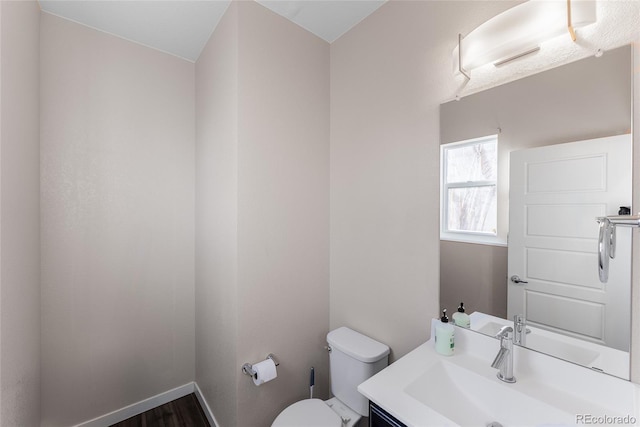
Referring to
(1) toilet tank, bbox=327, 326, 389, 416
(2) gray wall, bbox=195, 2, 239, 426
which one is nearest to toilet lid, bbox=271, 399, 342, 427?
(1) toilet tank, bbox=327, 326, 389, 416

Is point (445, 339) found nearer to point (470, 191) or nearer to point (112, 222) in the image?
point (470, 191)

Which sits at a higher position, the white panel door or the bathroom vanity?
the white panel door

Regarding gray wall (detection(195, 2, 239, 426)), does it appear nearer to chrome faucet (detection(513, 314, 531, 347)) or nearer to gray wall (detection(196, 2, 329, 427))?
gray wall (detection(196, 2, 329, 427))

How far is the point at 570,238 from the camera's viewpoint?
0.96m

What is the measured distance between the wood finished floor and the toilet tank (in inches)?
39.9

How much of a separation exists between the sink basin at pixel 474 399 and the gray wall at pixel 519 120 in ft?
0.89

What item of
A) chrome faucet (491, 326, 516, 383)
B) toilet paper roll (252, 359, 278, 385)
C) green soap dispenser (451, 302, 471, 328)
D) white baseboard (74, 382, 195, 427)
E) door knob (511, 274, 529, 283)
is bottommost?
white baseboard (74, 382, 195, 427)

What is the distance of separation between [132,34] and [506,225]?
2454mm

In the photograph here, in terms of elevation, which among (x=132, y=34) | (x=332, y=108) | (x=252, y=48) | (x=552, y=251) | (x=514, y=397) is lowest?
(x=514, y=397)

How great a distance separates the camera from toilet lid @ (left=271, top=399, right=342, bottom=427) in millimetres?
1374

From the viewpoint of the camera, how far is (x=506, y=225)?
1124mm

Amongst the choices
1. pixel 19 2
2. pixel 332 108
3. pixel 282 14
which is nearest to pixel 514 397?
pixel 332 108

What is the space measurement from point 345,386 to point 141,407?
1.51m

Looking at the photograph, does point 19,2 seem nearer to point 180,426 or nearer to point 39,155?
point 39,155
